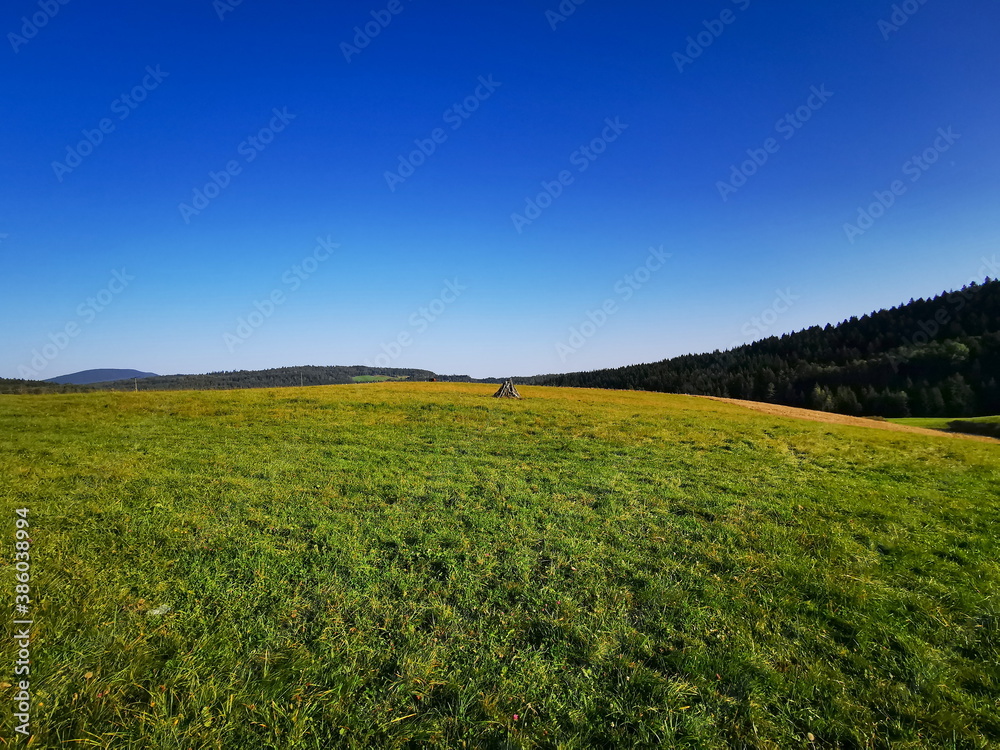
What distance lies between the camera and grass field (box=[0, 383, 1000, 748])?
4172 millimetres

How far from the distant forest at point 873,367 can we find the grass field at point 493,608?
123 meters

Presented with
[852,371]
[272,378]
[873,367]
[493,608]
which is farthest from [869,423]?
[272,378]

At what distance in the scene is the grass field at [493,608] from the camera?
13.7ft

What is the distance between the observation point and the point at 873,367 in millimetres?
127562

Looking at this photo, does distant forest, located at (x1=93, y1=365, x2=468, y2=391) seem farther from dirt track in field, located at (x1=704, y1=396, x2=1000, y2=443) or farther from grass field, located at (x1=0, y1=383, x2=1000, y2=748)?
grass field, located at (x1=0, y1=383, x2=1000, y2=748)

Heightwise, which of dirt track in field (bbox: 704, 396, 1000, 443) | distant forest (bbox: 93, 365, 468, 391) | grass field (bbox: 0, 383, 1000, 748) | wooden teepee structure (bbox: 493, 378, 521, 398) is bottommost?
dirt track in field (bbox: 704, 396, 1000, 443)

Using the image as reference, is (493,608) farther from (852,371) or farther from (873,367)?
(873,367)

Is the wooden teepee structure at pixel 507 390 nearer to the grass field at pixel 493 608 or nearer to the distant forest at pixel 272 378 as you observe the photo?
the grass field at pixel 493 608

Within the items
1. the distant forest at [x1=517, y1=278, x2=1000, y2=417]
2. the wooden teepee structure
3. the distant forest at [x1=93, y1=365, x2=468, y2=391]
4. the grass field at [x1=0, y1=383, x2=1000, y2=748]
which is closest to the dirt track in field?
the wooden teepee structure

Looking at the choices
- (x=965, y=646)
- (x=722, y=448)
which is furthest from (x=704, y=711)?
(x=722, y=448)

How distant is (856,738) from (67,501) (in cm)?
1475

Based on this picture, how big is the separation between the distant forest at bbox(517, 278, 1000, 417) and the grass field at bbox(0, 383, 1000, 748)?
122835 millimetres

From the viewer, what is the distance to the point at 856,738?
4.16 m

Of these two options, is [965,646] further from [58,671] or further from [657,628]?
[58,671]
